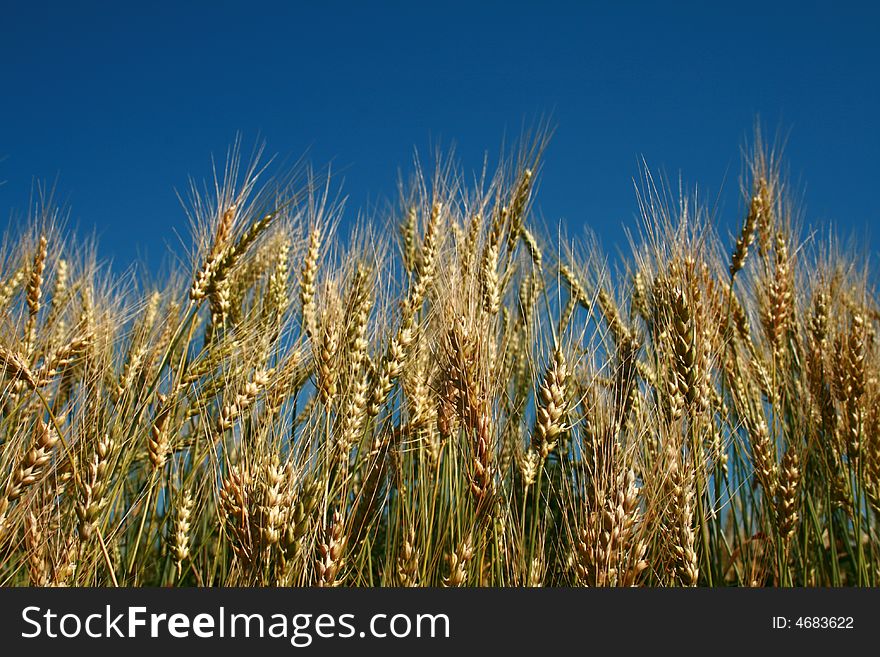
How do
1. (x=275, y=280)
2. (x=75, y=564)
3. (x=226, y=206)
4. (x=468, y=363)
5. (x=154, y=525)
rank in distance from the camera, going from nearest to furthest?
(x=75, y=564), (x=468, y=363), (x=154, y=525), (x=226, y=206), (x=275, y=280)

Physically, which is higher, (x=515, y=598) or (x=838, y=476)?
(x=838, y=476)

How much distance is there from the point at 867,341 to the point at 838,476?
0.50 metres

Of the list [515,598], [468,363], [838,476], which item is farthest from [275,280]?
[838,476]

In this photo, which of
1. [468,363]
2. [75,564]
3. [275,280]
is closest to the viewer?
[75,564]

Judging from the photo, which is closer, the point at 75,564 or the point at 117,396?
the point at 75,564

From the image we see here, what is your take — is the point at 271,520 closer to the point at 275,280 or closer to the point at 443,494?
the point at 443,494

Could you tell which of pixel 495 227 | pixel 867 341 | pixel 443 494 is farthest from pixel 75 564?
pixel 867 341

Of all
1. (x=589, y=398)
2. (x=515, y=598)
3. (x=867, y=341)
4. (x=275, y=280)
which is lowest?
(x=515, y=598)

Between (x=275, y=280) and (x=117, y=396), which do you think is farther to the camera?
(x=275, y=280)

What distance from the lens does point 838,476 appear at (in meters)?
2.41

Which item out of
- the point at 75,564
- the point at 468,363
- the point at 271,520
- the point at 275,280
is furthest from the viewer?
the point at 275,280

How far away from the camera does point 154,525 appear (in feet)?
7.67

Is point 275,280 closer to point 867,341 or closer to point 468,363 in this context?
point 468,363

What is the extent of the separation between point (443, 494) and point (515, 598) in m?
0.56
